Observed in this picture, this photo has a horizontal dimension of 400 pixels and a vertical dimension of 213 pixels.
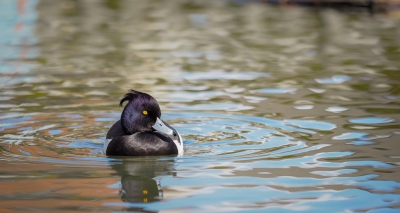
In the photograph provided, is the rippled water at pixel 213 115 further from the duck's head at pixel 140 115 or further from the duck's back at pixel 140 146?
the duck's head at pixel 140 115

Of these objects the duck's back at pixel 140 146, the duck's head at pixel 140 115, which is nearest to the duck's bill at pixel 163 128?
the duck's head at pixel 140 115

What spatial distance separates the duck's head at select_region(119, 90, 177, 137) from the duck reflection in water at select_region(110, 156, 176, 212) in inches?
13.8

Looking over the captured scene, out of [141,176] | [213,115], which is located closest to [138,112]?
[141,176]

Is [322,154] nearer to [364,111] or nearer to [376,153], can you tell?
[376,153]

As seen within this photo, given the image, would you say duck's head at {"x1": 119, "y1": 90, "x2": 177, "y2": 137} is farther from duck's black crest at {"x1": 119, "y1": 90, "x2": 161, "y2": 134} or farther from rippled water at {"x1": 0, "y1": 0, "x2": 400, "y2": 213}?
rippled water at {"x1": 0, "y1": 0, "x2": 400, "y2": 213}

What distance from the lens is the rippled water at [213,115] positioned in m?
7.41

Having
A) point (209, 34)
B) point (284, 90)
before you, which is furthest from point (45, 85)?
point (209, 34)

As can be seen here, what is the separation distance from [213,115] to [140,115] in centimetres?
246

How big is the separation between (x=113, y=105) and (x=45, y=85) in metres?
2.24

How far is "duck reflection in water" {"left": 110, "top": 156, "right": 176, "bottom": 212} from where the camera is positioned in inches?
288

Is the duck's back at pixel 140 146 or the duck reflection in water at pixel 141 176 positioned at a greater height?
the duck's back at pixel 140 146

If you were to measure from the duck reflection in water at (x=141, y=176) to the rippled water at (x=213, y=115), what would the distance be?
21 millimetres

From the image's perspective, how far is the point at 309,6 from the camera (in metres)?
28.1

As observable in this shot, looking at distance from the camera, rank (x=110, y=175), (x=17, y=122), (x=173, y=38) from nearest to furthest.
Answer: (x=110, y=175) → (x=17, y=122) → (x=173, y=38)
